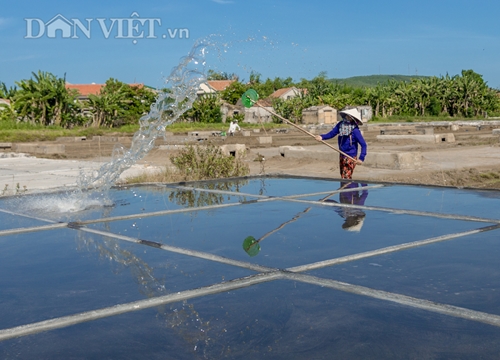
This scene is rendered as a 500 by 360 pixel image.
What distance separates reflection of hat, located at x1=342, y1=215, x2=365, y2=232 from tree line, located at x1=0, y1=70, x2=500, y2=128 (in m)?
36.8

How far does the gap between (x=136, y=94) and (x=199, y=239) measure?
50367mm

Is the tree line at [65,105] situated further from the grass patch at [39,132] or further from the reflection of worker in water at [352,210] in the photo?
the reflection of worker in water at [352,210]

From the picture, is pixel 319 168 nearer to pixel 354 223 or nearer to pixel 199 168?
pixel 199 168

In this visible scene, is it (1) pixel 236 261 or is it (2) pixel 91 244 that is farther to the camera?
(2) pixel 91 244

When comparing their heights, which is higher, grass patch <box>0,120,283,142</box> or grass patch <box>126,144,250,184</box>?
grass patch <box>0,120,283,142</box>

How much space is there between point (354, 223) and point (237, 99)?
212 ft

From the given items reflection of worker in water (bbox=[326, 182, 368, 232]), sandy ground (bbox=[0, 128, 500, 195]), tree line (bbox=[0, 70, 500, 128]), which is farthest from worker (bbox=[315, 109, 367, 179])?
tree line (bbox=[0, 70, 500, 128])

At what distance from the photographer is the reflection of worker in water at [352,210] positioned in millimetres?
5378

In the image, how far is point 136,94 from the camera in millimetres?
54062

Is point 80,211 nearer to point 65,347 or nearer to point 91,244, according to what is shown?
point 91,244

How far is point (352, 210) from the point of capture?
20.0 feet

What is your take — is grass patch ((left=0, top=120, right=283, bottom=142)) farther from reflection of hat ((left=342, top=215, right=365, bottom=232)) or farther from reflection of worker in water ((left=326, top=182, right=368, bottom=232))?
reflection of hat ((left=342, top=215, right=365, bottom=232))

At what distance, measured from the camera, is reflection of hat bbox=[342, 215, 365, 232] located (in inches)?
206

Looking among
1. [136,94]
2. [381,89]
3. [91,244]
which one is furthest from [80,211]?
[381,89]
